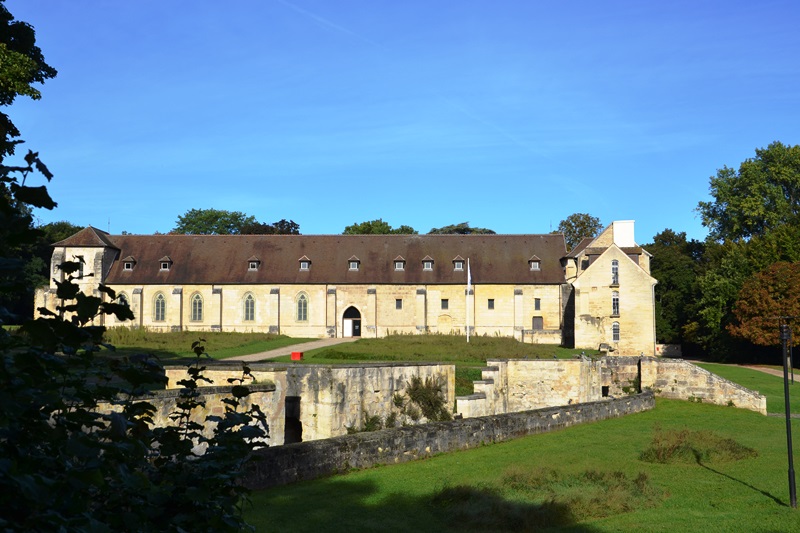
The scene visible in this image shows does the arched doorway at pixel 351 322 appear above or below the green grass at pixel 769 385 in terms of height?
above

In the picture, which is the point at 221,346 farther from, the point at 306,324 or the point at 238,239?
the point at 238,239

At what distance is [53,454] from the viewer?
3982mm

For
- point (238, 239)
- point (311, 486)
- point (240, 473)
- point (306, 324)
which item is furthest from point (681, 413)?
point (238, 239)

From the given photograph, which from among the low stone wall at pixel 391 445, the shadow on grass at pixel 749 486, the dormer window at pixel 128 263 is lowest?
the shadow on grass at pixel 749 486

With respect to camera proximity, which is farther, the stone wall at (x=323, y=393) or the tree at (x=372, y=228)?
the tree at (x=372, y=228)

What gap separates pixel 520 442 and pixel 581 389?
11.9 meters

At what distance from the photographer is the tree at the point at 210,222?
10700cm

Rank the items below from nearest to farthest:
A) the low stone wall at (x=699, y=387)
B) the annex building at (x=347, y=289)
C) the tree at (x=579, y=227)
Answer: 1. the low stone wall at (x=699, y=387)
2. the annex building at (x=347, y=289)
3. the tree at (x=579, y=227)

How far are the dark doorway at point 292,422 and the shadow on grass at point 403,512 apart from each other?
7.52 metres

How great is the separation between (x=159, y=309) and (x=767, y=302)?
45588mm

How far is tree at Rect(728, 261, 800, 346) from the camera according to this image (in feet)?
182

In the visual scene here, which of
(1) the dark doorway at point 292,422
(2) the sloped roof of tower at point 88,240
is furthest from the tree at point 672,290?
(1) the dark doorway at point 292,422

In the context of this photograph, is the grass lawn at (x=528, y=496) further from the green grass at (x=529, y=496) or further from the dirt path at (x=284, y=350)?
the dirt path at (x=284, y=350)

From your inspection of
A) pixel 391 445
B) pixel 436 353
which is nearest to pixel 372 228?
pixel 436 353
